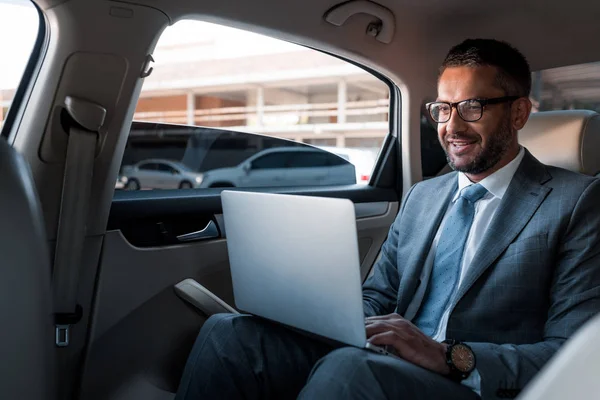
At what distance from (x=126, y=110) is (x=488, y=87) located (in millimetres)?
1101

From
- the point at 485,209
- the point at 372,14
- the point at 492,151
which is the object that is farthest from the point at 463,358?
the point at 372,14

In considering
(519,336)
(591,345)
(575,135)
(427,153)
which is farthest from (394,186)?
(591,345)

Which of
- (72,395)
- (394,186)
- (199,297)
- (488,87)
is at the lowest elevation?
(72,395)

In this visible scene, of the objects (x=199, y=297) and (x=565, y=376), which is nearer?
(x=565, y=376)

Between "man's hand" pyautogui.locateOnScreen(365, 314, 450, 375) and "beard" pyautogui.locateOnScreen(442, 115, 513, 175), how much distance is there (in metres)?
0.58

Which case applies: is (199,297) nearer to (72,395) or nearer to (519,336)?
(72,395)

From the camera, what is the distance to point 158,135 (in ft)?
9.39

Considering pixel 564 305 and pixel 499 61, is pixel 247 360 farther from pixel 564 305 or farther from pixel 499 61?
pixel 499 61

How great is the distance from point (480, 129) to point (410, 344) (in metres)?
0.72

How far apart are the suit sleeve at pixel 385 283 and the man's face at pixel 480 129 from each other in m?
0.32

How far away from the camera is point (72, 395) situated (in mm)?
2293

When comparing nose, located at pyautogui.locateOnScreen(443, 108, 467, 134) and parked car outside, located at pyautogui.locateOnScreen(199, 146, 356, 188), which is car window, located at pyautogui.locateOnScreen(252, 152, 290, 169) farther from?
nose, located at pyautogui.locateOnScreen(443, 108, 467, 134)

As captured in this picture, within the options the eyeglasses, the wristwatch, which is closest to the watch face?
the wristwatch

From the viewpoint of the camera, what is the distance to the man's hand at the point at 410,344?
1615 mm
